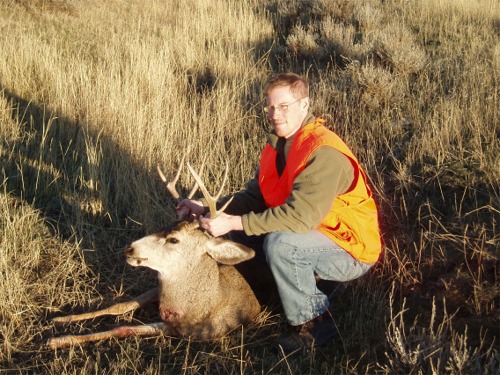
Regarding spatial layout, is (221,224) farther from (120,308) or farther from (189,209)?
(120,308)

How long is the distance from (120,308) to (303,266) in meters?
1.21

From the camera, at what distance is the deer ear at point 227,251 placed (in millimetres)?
3705

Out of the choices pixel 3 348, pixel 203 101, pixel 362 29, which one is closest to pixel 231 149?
pixel 203 101

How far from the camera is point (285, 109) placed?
12.4ft

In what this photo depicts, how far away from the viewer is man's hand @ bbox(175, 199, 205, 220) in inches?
152

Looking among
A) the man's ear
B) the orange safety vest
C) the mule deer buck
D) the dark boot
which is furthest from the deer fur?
the man's ear

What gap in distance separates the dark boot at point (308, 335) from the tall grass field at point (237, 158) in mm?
62

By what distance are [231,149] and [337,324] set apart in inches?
93.6

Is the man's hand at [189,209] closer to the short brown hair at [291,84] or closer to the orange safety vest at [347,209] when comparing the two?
the orange safety vest at [347,209]

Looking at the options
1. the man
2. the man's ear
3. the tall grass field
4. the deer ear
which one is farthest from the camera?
the man's ear

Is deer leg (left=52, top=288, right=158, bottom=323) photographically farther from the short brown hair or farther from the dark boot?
the short brown hair

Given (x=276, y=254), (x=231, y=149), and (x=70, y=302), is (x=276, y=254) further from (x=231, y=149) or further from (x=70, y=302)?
(x=231, y=149)

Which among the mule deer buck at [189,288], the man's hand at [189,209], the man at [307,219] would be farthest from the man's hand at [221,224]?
the man's hand at [189,209]

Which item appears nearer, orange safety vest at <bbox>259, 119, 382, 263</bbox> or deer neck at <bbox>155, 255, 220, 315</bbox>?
orange safety vest at <bbox>259, 119, 382, 263</bbox>
